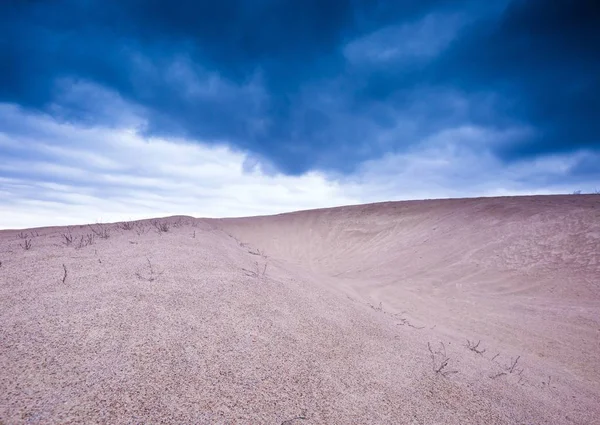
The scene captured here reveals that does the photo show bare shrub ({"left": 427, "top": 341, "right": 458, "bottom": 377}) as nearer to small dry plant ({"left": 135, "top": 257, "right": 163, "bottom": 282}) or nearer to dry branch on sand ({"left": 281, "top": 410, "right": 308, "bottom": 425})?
dry branch on sand ({"left": 281, "top": 410, "right": 308, "bottom": 425})

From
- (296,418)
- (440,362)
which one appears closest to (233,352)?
(296,418)

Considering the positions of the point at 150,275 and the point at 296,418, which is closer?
the point at 296,418

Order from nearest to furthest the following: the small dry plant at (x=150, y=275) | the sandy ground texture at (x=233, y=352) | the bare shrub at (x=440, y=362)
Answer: the sandy ground texture at (x=233, y=352) < the bare shrub at (x=440, y=362) < the small dry plant at (x=150, y=275)

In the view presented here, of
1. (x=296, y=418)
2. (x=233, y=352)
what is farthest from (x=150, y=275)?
(x=296, y=418)

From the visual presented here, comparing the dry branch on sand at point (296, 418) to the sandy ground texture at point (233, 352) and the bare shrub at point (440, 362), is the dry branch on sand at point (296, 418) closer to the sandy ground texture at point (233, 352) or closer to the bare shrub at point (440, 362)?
the sandy ground texture at point (233, 352)

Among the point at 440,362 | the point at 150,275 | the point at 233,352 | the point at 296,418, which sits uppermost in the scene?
the point at 150,275

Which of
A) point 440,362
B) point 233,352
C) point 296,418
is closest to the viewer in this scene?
point 296,418

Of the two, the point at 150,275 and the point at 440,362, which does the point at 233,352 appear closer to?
the point at 150,275

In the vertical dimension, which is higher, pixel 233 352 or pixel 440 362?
pixel 233 352

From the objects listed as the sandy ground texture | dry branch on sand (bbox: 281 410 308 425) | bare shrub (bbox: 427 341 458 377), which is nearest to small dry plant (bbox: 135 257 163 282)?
the sandy ground texture

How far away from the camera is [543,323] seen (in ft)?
19.2

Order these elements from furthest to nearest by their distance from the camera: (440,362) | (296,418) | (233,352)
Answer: (440,362), (233,352), (296,418)

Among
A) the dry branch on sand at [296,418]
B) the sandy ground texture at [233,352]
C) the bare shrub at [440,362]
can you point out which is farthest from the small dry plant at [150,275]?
the bare shrub at [440,362]

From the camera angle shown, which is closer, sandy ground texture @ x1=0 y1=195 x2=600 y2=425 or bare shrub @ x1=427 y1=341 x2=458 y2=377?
sandy ground texture @ x1=0 y1=195 x2=600 y2=425
